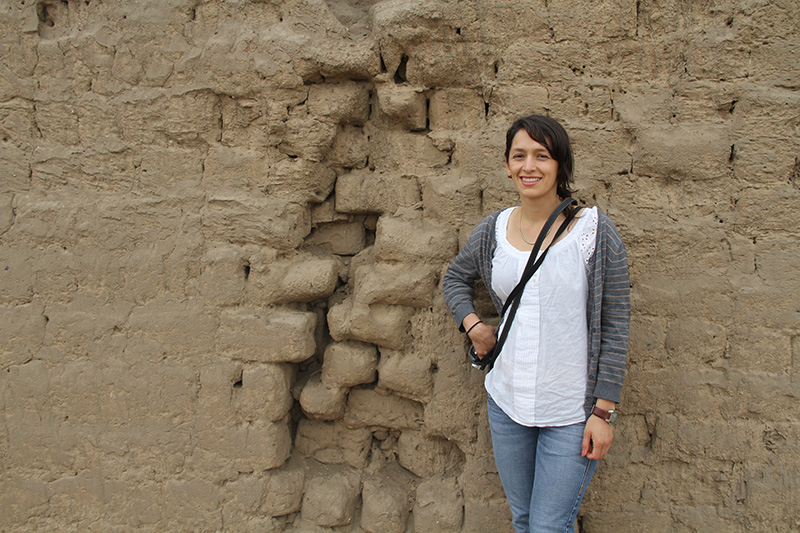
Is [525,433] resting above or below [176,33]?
below

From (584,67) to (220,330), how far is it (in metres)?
2.02

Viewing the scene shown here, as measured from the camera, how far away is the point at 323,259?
9.11 feet

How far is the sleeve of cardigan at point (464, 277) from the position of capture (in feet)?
7.11

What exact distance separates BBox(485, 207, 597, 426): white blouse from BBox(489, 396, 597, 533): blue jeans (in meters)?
0.08

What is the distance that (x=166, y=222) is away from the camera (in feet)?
8.89

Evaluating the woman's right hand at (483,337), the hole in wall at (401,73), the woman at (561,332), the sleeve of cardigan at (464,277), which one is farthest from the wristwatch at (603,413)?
the hole in wall at (401,73)

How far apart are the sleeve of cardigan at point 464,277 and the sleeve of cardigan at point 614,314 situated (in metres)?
0.46

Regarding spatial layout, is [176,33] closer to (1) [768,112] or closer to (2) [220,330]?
(2) [220,330]

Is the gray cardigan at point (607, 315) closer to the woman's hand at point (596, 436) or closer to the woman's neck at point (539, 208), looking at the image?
the woman's hand at point (596, 436)

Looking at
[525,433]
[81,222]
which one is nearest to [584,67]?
[525,433]

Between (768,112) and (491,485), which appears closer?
(768,112)

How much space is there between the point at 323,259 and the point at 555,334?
4.18 ft

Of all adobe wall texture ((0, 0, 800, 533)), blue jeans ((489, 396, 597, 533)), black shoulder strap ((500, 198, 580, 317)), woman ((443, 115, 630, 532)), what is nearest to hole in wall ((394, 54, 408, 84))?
adobe wall texture ((0, 0, 800, 533))

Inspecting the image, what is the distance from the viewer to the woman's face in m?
1.91
